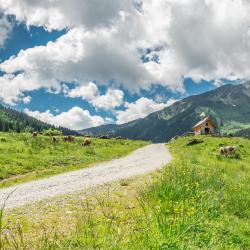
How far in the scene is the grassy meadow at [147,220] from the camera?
740 centimetres

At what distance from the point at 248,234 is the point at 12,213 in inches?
287

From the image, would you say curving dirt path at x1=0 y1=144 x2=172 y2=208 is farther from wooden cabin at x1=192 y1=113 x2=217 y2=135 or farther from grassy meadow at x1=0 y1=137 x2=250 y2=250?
wooden cabin at x1=192 y1=113 x2=217 y2=135

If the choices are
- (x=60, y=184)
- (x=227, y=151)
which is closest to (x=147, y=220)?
(x=60, y=184)

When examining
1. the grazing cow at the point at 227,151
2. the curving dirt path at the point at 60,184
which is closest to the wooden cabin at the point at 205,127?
the grazing cow at the point at 227,151

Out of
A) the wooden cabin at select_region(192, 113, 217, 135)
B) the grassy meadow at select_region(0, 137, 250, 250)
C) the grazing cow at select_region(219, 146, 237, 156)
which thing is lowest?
the grassy meadow at select_region(0, 137, 250, 250)

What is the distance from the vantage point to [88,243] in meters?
7.60

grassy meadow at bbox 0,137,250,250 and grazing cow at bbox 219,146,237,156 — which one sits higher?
grazing cow at bbox 219,146,237,156

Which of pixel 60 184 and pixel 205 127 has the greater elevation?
pixel 205 127

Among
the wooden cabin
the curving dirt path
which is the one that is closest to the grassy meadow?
the curving dirt path

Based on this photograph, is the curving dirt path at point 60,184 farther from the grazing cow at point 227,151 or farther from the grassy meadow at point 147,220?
the grazing cow at point 227,151

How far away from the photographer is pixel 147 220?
7930 mm

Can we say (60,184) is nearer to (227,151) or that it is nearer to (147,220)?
(147,220)

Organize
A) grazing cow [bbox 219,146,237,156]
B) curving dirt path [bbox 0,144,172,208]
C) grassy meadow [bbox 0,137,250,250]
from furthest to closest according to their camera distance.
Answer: grazing cow [bbox 219,146,237,156] → curving dirt path [bbox 0,144,172,208] → grassy meadow [bbox 0,137,250,250]

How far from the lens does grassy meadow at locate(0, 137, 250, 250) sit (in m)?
7.40
